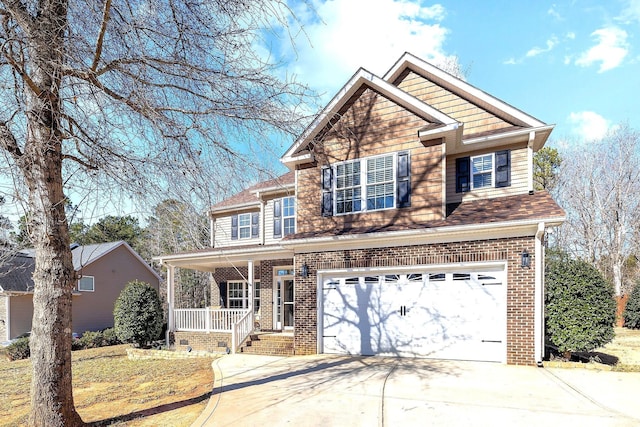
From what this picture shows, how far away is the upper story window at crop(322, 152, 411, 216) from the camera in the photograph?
10586 mm

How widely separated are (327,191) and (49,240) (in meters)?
7.38

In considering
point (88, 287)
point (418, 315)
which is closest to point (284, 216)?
point (418, 315)

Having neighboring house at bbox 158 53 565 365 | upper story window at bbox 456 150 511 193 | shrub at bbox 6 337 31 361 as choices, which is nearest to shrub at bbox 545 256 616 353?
neighboring house at bbox 158 53 565 365

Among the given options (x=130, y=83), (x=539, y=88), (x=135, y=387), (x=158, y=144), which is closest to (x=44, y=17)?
(x=130, y=83)

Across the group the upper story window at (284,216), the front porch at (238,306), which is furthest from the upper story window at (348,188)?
the upper story window at (284,216)

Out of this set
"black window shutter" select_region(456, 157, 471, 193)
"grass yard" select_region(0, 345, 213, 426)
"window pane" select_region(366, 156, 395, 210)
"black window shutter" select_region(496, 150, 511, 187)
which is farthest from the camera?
"black window shutter" select_region(456, 157, 471, 193)

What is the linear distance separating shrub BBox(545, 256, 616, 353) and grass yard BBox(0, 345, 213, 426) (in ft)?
25.5

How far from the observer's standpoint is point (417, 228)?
31.6 ft

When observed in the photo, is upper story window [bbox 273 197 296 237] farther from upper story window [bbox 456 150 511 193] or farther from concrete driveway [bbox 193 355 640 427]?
concrete driveway [bbox 193 355 640 427]

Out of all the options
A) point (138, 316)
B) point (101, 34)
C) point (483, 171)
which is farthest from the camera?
point (138, 316)

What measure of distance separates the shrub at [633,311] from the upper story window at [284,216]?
1772 cm

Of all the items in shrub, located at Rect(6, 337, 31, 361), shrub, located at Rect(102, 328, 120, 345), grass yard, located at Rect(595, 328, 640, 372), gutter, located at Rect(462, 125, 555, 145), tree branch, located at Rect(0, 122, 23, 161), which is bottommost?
shrub, located at Rect(102, 328, 120, 345)

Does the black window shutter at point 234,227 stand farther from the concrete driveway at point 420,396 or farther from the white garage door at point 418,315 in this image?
the concrete driveway at point 420,396

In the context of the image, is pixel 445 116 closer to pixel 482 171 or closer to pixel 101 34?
pixel 482 171
